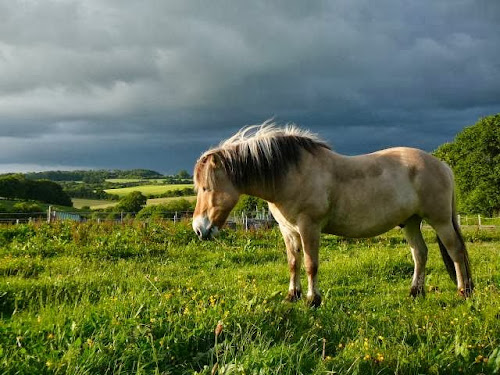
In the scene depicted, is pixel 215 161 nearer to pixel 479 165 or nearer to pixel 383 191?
pixel 383 191

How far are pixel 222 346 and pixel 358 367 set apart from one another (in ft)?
3.75

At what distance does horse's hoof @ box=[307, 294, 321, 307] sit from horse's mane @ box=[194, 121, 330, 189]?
1681mm

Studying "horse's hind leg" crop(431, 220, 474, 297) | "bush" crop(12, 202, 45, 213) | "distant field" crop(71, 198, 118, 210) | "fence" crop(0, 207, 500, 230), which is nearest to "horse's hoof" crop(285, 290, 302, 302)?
"horse's hind leg" crop(431, 220, 474, 297)

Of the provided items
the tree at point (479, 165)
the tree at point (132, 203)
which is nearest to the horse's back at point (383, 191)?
the tree at point (479, 165)

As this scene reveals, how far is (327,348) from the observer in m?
4.02

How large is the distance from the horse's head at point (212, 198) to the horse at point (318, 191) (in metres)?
0.01

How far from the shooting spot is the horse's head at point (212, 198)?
5.77 m

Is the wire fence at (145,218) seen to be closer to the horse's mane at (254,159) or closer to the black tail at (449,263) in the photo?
the horse's mane at (254,159)

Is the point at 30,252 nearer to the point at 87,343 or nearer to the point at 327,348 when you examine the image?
the point at 87,343

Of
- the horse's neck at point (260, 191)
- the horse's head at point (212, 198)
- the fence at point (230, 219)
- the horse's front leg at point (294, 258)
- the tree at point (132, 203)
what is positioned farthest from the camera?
the tree at point (132, 203)

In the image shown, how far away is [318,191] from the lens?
19.8ft

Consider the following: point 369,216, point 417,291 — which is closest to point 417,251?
point 417,291

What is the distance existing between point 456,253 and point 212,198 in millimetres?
4028

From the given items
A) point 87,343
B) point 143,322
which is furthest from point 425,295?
point 87,343
